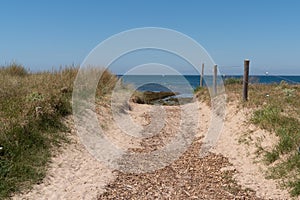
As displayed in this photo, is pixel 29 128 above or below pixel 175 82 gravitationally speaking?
above

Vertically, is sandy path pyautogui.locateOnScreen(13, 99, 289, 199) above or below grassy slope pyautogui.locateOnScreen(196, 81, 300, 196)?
below

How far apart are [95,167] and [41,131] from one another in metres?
1.67

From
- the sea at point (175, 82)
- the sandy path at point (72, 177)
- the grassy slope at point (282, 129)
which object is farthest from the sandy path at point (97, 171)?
the sea at point (175, 82)

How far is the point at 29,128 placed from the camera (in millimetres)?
7438

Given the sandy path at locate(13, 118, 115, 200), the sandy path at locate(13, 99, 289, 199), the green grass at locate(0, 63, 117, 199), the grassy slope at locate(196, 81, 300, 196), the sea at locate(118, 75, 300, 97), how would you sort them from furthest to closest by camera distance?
the sea at locate(118, 75, 300, 97), the grassy slope at locate(196, 81, 300, 196), the green grass at locate(0, 63, 117, 199), the sandy path at locate(13, 99, 289, 199), the sandy path at locate(13, 118, 115, 200)

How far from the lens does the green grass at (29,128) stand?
19.4ft

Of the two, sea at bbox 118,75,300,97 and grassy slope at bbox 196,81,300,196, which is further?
sea at bbox 118,75,300,97

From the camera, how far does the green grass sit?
5926mm

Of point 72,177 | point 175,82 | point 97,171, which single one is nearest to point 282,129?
point 97,171

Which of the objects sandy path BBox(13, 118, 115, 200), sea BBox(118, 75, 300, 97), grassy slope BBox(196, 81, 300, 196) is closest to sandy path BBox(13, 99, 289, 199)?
sandy path BBox(13, 118, 115, 200)

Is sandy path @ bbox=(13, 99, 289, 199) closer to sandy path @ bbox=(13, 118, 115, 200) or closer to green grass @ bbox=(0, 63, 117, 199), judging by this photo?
sandy path @ bbox=(13, 118, 115, 200)

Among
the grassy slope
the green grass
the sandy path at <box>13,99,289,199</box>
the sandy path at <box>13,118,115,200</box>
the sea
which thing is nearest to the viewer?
the sandy path at <box>13,118,115,200</box>

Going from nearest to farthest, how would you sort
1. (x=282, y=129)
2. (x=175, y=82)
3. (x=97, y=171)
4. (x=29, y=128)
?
(x=97, y=171)
(x=29, y=128)
(x=282, y=129)
(x=175, y=82)

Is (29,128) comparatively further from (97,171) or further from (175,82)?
(175,82)
